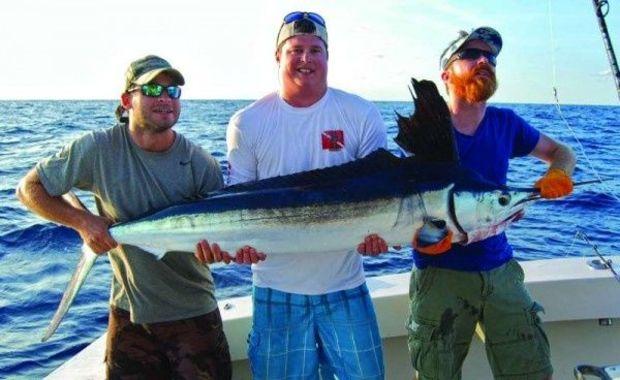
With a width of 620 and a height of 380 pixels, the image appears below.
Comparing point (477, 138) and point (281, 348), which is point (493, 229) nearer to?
point (477, 138)

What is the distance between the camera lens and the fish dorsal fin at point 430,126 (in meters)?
2.46

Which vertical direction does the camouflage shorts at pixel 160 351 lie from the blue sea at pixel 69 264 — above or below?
above

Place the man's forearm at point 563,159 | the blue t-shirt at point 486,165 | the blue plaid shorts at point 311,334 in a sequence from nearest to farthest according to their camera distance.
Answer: the blue plaid shorts at point 311,334
the blue t-shirt at point 486,165
the man's forearm at point 563,159

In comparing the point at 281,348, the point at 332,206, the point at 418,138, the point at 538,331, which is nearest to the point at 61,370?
the point at 281,348

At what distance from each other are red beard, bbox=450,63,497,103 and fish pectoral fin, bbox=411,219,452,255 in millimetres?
666

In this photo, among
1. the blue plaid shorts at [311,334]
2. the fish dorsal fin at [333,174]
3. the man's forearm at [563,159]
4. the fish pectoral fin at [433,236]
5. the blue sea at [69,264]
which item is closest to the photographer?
the fish pectoral fin at [433,236]

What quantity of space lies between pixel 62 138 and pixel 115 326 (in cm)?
1804

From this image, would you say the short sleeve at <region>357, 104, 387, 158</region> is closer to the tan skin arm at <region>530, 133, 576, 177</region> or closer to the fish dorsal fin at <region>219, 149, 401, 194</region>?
the fish dorsal fin at <region>219, 149, 401, 194</region>

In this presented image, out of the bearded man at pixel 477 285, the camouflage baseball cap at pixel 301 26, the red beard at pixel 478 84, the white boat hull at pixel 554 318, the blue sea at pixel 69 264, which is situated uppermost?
the camouflage baseball cap at pixel 301 26

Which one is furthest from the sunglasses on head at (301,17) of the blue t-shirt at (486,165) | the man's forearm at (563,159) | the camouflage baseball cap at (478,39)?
the man's forearm at (563,159)

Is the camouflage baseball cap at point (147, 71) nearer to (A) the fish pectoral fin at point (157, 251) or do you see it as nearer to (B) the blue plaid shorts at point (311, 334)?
(A) the fish pectoral fin at point (157, 251)

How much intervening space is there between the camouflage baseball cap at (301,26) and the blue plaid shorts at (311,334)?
1093 mm

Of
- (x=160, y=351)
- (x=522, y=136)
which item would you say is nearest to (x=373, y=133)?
(x=522, y=136)

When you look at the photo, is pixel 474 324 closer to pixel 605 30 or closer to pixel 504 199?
pixel 504 199
